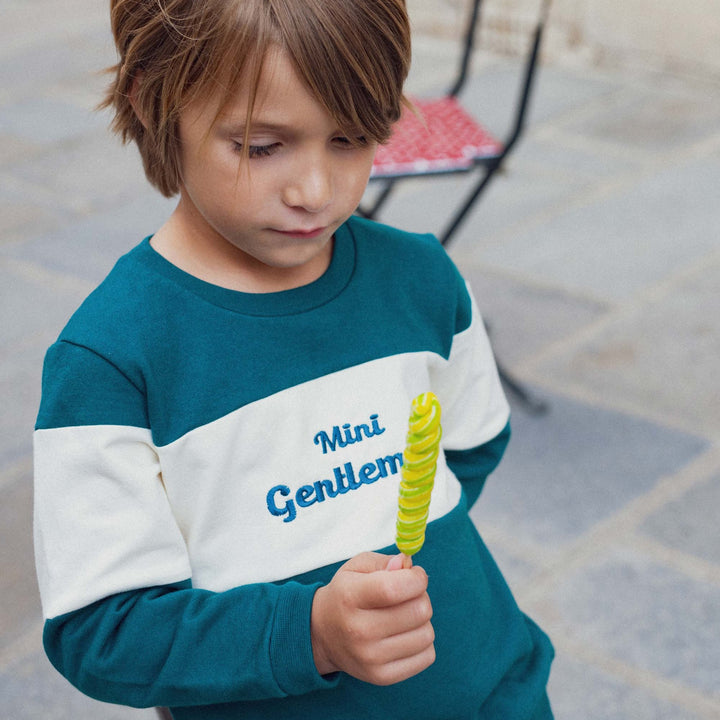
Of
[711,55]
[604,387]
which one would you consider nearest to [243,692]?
[604,387]

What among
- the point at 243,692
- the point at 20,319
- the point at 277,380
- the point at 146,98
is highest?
the point at 146,98

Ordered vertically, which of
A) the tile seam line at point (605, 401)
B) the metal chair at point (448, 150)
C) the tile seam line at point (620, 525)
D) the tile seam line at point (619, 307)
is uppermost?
the metal chair at point (448, 150)

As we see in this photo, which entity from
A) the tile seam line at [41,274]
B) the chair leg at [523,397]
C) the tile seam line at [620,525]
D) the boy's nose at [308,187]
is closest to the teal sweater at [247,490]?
the boy's nose at [308,187]

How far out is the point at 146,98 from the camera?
912mm

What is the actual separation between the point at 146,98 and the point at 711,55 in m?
4.71

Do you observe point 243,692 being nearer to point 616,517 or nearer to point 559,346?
point 616,517

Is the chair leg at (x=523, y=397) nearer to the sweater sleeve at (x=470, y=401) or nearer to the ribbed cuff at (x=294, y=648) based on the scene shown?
the sweater sleeve at (x=470, y=401)

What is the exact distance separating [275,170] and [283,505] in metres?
0.28

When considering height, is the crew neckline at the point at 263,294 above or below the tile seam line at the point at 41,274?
above

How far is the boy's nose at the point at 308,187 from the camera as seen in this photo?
865mm

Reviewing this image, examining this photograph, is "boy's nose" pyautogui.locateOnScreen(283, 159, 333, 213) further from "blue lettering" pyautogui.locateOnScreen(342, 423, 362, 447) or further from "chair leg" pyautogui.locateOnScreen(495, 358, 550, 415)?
"chair leg" pyautogui.locateOnScreen(495, 358, 550, 415)

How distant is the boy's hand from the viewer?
781 mm

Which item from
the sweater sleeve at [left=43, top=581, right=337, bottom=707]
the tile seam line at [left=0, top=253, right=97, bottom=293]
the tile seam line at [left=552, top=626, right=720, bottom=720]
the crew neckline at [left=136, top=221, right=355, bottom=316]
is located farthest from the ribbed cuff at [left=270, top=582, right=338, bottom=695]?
the tile seam line at [left=0, top=253, right=97, bottom=293]

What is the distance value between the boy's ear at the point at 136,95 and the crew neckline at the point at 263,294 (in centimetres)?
11
